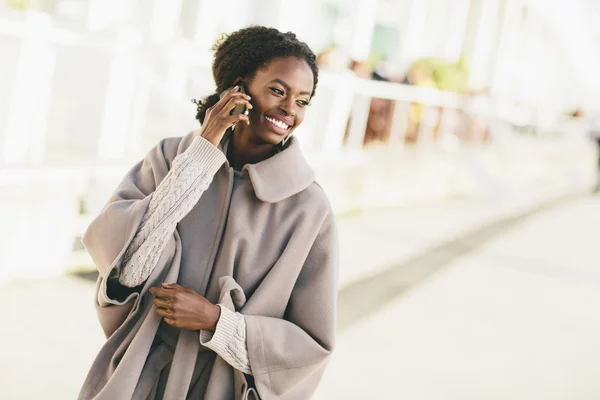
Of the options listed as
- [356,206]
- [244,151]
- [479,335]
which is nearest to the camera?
[244,151]

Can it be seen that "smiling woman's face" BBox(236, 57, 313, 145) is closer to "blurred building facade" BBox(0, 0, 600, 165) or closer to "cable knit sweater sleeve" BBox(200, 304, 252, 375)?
"cable knit sweater sleeve" BBox(200, 304, 252, 375)

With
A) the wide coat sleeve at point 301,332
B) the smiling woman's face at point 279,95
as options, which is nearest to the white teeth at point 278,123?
the smiling woman's face at point 279,95

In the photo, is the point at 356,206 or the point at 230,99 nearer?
the point at 230,99

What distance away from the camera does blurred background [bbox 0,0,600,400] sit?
415 cm

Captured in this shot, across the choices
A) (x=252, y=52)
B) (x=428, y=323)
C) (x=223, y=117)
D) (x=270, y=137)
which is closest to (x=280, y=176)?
(x=270, y=137)

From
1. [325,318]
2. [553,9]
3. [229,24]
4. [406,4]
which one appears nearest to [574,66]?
[553,9]

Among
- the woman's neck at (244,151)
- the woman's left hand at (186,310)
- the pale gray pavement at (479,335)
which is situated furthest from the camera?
the pale gray pavement at (479,335)

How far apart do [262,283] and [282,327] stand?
0.11 metres

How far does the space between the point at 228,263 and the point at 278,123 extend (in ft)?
1.17

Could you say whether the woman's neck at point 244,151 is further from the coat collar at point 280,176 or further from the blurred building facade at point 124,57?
the blurred building facade at point 124,57

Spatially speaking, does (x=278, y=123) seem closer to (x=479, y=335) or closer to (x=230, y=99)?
(x=230, y=99)

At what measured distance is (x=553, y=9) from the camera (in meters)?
22.9

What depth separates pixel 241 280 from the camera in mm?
1817

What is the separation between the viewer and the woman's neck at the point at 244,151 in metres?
1.95
